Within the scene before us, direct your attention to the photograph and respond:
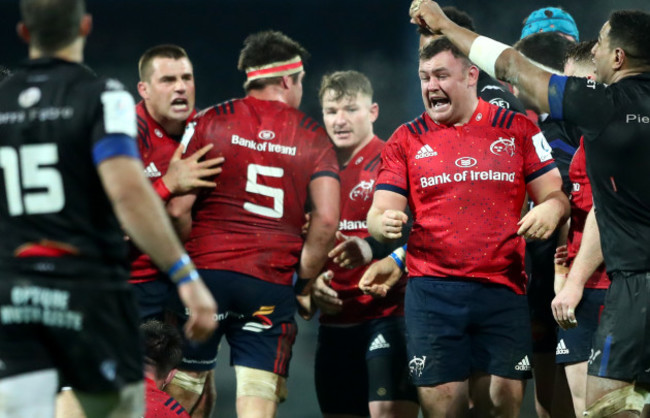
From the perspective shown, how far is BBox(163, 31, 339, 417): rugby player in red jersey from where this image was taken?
15.9 feet

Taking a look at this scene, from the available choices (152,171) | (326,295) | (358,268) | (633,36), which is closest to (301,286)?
(326,295)

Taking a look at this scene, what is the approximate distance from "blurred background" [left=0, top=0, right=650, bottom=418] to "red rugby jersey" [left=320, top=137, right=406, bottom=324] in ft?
11.8

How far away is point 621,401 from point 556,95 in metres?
1.29

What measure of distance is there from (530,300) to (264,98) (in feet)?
6.80

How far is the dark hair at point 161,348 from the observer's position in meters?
4.48

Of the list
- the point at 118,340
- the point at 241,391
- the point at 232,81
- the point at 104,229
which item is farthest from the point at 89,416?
the point at 232,81

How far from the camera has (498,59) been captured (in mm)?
3928

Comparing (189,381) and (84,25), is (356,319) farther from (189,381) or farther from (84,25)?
(84,25)

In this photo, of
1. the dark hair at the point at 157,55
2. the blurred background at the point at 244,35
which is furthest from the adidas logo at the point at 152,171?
the blurred background at the point at 244,35

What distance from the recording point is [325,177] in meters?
4.99

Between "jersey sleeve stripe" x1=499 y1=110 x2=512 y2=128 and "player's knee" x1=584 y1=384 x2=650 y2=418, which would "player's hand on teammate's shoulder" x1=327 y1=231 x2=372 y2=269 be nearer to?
"jersey sleeve stripe" x1=499 y1=110 x2=512 y2=128

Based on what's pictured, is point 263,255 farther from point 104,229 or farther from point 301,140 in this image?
point 104,229

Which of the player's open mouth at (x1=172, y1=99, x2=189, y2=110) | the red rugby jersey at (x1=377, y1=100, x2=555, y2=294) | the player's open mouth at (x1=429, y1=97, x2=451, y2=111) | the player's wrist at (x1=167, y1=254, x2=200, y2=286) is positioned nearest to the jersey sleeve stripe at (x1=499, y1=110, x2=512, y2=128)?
the red rugby jersey at (x1=377, y1=100, x2=555, y2=294)

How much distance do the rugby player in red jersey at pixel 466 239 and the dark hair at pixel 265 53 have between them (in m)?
0.90
